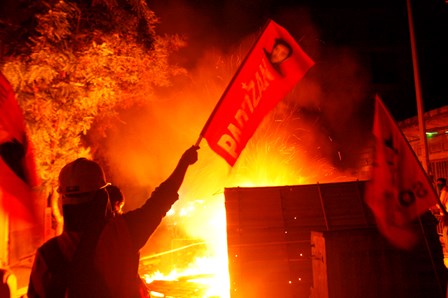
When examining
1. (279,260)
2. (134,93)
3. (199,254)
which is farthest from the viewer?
(134,93)

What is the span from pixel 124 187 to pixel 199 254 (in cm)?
793

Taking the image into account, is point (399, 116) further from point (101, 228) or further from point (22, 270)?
point (101, 228)

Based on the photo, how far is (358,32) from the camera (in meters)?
25.5

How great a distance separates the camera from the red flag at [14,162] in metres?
3.39

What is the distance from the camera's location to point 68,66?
275 inches

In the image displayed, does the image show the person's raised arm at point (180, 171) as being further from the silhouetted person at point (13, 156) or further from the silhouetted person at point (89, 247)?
the silhouetted person at point (13, 156)

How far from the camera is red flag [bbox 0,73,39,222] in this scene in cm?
339

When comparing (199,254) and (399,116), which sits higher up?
(399,116)

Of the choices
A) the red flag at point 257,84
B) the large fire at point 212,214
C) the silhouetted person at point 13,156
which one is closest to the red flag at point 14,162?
the silhouetted person at point 13,156

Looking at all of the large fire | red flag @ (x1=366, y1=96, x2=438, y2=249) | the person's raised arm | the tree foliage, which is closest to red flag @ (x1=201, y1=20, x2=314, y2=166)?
the person's raised arm

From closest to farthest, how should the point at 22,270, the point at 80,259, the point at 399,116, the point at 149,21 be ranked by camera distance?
the point at 80,259 → the point at 22,270 → the point at 149,21 → the point at 399,116

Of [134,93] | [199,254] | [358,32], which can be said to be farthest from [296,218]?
[358,32]

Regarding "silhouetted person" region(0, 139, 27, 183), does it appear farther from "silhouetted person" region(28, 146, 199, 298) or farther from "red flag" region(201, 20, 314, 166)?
"red flag" region(201, 20, 314, 166)

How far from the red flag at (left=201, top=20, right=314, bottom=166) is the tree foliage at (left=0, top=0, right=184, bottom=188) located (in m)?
4.09
